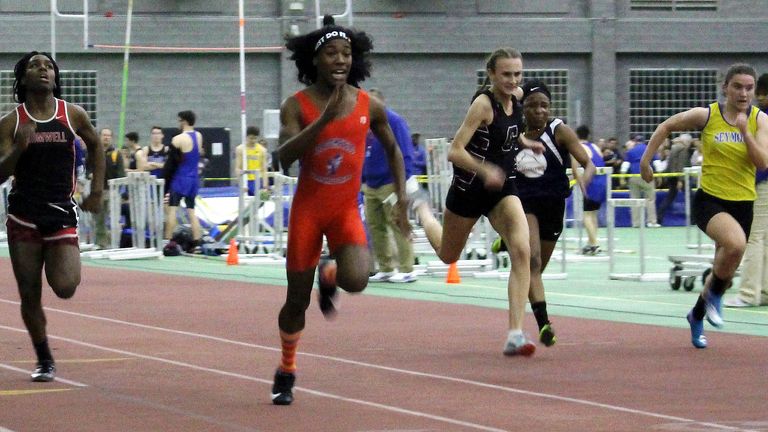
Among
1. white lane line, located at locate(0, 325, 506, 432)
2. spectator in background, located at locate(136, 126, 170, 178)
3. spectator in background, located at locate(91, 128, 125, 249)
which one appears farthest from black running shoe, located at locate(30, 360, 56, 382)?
spectator in background, located at locate(136, 126, 170, 178)

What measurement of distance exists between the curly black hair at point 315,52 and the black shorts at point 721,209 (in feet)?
11.9

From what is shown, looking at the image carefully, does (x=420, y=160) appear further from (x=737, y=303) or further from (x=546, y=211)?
(x=546, y=211)

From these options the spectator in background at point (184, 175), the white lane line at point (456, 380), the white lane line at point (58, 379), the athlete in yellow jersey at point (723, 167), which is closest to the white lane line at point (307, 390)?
the white lane line at point (456, 380)

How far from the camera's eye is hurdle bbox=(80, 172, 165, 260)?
2390 cm

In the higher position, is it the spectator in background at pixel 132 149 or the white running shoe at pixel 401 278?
the spectator in background at pixel 132 149

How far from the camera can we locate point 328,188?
8.80 meters

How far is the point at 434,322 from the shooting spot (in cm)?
1398

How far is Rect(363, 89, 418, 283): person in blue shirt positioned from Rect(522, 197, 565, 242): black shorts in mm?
4970

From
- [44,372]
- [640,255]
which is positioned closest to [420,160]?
[640,255]

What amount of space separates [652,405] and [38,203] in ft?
12.7

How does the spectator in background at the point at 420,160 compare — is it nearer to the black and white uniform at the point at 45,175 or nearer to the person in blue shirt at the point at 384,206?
the person in blue shirt at the point at 384,206

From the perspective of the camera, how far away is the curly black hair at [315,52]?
882cm

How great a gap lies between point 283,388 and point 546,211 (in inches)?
151

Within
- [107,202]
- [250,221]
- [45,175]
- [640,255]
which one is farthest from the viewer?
[107,202]
